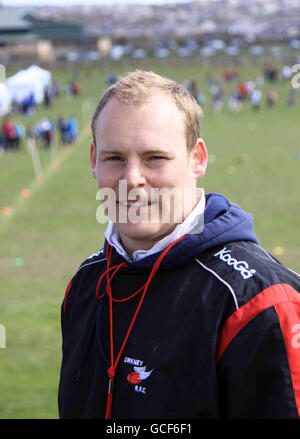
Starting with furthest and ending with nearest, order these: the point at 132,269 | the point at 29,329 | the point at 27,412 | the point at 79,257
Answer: the point at 79,257 → the point at 29,329 → the point at 27,412 → the point at 132,269

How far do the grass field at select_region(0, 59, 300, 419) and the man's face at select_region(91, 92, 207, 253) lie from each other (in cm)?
398

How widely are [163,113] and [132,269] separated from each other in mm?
566

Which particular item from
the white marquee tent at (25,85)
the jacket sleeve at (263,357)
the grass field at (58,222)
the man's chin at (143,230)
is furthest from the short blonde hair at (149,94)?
the white marquee tent at (25,85)

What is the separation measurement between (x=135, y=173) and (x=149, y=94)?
0.88 ft

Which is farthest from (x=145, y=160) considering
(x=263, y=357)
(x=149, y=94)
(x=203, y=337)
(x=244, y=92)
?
(x=244, y=92)

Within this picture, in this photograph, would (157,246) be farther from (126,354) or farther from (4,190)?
(4,190)

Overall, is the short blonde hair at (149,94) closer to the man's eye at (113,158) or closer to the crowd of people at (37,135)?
the man's eye at (113,158)

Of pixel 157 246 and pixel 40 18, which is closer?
pixel 157 246

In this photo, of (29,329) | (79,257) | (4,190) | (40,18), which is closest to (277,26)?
(40,18)

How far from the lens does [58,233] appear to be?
51.1ft

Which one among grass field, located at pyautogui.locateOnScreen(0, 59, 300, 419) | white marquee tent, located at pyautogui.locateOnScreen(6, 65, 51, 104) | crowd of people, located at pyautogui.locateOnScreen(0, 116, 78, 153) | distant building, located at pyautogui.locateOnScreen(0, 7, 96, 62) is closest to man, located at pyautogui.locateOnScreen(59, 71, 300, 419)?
grass field, located at pyautogui.locateOnScreen(0, 59, 300, 419)

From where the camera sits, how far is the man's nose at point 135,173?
2105mm

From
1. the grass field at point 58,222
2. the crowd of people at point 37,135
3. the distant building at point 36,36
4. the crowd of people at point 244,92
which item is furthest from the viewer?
the distant building at point 36,36

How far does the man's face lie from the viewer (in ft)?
6.82
